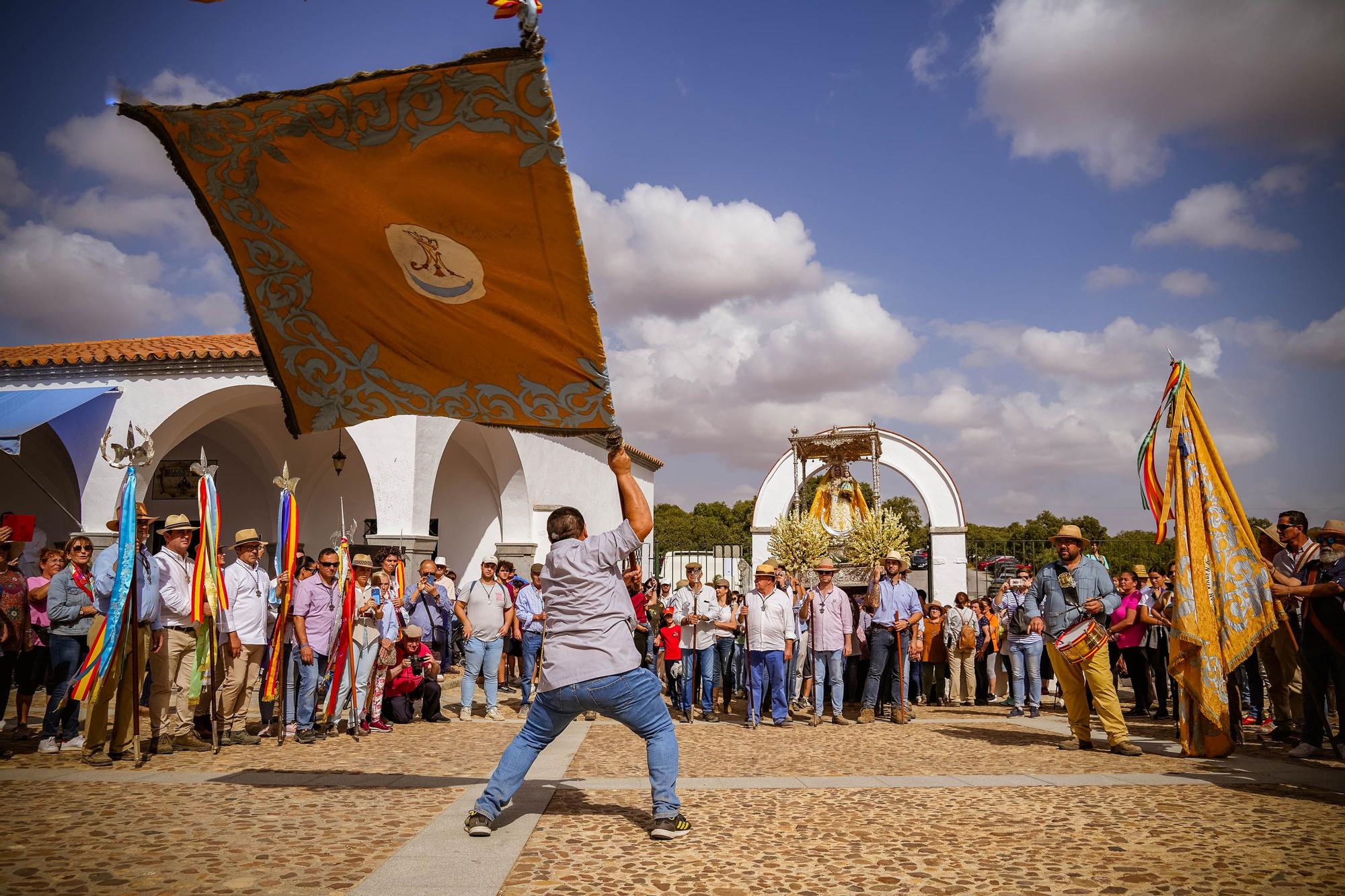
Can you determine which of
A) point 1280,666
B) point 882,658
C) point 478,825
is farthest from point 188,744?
point 1280,666

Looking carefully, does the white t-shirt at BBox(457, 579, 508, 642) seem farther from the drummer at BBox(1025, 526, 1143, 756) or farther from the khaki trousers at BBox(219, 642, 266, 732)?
the drummer at BBox(1025, 526, 1143, 756)

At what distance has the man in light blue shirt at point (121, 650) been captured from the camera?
6.50 meters

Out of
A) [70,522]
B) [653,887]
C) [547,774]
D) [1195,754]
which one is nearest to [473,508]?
[70,522]

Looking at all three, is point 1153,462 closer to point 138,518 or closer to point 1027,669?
point 1027,669

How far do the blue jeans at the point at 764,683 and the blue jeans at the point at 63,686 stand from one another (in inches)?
258

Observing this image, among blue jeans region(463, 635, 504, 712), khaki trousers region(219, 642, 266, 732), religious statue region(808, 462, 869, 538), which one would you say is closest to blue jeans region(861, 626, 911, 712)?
blue jeans region(463, 635, 504, 712)

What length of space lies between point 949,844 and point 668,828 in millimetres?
1460

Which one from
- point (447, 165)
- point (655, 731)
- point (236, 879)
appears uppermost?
point (447, 165)

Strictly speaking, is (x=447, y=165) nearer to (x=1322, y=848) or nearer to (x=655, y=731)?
(x=655, y=731)

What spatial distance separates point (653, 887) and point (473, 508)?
685 inches

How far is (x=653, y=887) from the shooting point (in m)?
3.64

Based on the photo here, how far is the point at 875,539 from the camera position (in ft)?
68.9

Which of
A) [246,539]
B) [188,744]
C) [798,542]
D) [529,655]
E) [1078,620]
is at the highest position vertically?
[798,542]

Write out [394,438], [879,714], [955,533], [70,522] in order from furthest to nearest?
[955,533] < [70,522] < [394,438] < [879,714]
